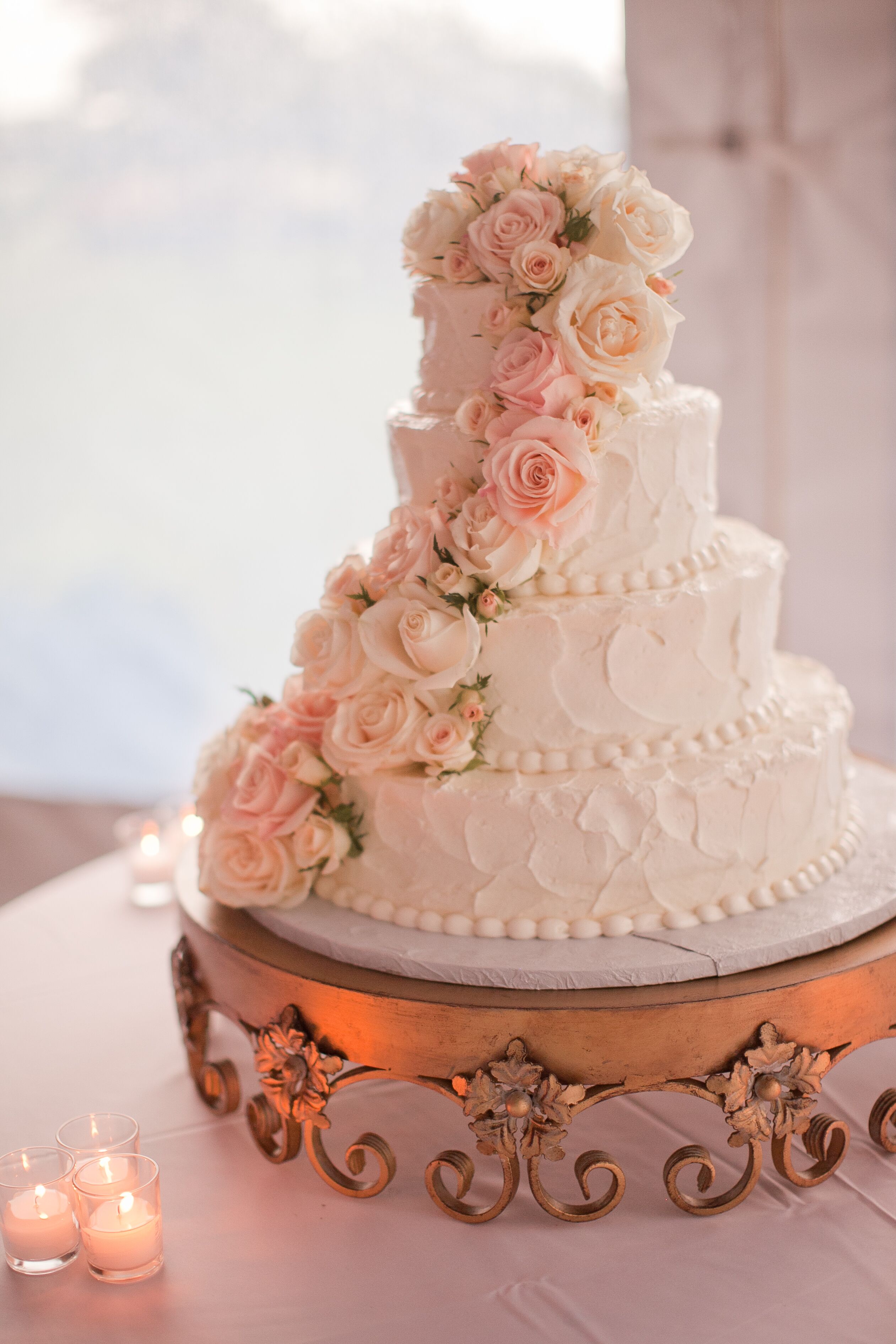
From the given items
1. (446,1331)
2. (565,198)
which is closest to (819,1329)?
(446,1331)

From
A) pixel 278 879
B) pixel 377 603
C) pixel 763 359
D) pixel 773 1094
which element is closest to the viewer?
pixel 773 1094

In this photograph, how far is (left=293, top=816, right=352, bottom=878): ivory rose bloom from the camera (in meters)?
2.33

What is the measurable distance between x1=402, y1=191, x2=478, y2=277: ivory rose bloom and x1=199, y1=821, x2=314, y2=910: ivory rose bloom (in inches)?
43.3

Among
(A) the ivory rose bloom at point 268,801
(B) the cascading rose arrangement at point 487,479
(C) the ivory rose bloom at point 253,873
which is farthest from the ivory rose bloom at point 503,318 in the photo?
(C) the ivory rose bloom at point 253,873

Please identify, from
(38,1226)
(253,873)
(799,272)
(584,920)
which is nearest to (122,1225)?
(38,1226)

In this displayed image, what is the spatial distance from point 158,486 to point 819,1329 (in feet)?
12.4

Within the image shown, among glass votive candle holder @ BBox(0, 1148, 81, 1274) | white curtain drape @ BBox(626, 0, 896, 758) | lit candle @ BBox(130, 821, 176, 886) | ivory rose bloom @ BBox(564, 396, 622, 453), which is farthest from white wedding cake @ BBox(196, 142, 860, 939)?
white curtain drape @ BBox(626, 0, 896, 758)

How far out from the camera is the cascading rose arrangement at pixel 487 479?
208 cm

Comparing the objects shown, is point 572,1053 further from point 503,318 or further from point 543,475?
point 503,318

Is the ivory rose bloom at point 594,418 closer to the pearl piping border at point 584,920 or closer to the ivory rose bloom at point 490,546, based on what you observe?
the ivory rose bloom at point 490,546

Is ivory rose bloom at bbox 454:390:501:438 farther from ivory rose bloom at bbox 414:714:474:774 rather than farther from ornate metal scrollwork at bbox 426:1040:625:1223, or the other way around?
ornate metal scrollwork at bbox 426:1040:625:1223

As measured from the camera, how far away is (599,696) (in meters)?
2.24

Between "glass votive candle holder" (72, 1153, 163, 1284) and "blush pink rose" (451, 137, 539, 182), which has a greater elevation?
"blush pink rose" (451, 137, 539, 182)

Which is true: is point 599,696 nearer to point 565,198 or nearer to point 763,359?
point 565,198
